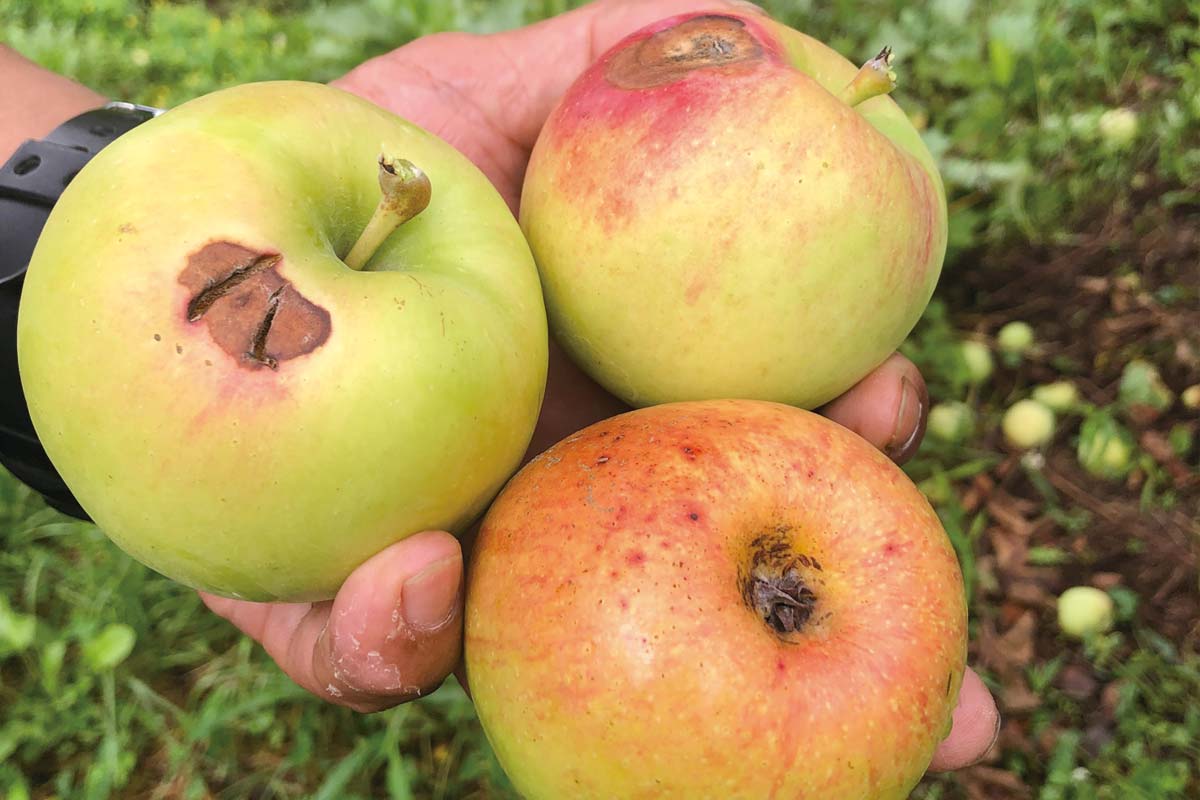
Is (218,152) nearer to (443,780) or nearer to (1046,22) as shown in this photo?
(443,780)

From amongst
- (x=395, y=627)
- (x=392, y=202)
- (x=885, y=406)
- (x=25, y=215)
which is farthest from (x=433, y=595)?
(x=25, y=215)

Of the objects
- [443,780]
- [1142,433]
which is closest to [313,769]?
[443,780]

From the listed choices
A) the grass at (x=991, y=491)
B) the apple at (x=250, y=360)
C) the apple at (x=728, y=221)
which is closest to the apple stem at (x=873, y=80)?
the apple at (x=728, y=221)

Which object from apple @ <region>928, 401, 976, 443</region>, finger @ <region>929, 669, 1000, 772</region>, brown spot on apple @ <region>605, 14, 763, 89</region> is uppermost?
brown spot on apple @ <region>605, 14, 763, 89</region>

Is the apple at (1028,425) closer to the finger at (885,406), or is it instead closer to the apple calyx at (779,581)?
the finger at (885,406)

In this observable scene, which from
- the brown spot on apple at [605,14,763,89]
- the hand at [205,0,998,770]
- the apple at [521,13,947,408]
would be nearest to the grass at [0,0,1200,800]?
the hand at [205,0,998,770]

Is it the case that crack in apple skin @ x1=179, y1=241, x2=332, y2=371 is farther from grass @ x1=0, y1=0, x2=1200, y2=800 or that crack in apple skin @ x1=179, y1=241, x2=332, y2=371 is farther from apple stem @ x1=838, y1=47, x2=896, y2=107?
grass @ x1=0, y1=0, x2=1200, y2=800
